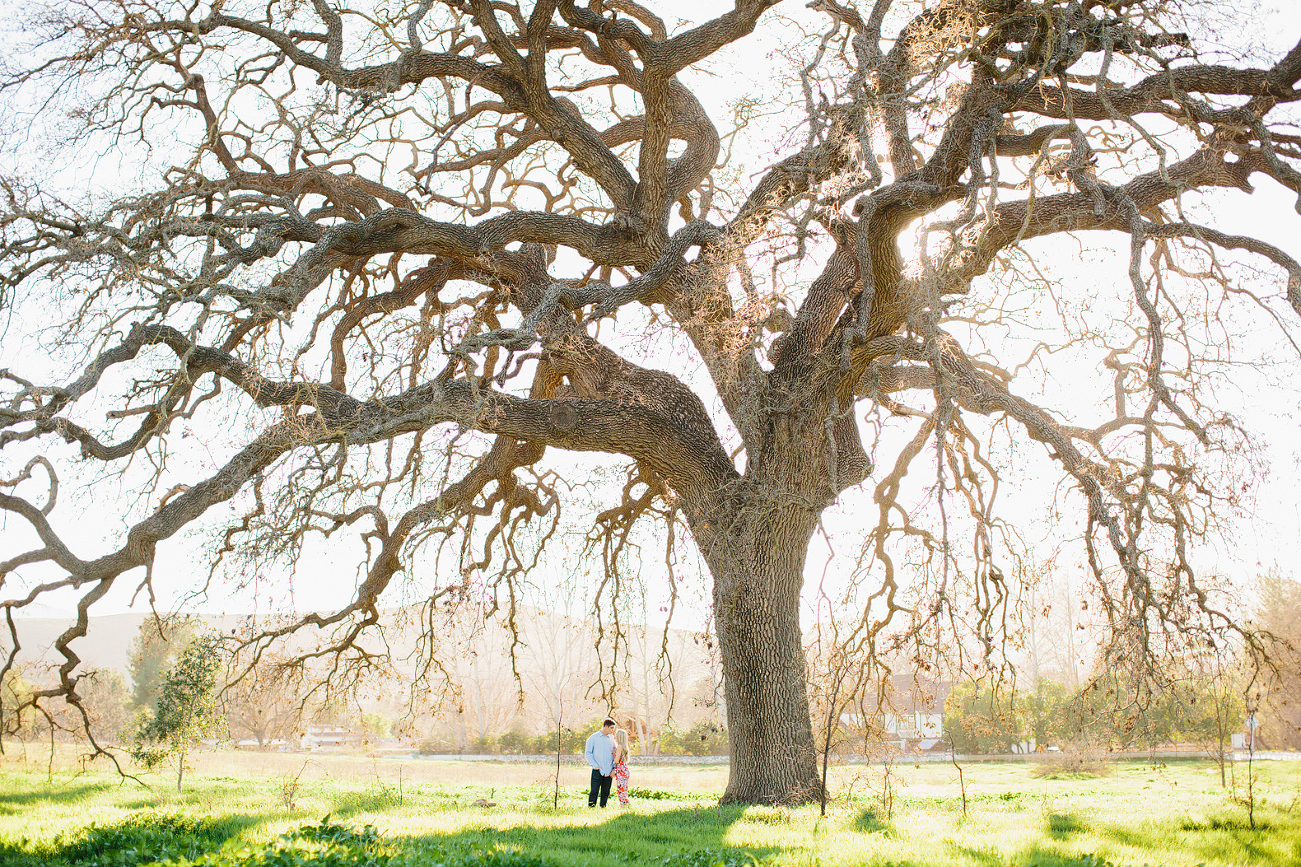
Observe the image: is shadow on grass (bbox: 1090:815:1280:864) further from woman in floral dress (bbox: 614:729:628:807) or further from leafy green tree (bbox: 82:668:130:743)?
leafy green tree (bbox: 82:668:130:743)

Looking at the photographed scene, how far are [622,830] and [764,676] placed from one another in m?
2.49

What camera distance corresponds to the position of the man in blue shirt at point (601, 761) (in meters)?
11.9

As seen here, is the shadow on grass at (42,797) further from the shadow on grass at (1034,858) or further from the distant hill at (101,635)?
the distant hill at (101,635)

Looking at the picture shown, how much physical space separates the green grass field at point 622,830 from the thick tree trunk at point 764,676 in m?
0.54

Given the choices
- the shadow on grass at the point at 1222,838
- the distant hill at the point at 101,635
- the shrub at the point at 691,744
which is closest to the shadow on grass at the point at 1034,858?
the shadow on grass at the point at 1222,838

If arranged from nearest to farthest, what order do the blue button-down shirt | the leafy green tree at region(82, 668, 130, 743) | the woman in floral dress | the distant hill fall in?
1. the blue button-down shirt
2. the woman in floral dress
3. the leafy green tree at region(82, 668, 130, 743)
4. the distant hill

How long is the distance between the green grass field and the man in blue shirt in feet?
2.32

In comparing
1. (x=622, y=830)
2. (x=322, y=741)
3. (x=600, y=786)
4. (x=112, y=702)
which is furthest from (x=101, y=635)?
(x=622, y=830)

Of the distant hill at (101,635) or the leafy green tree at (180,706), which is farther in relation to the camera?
the distant hill at (101,635)

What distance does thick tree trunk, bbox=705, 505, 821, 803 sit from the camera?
9.94 metres

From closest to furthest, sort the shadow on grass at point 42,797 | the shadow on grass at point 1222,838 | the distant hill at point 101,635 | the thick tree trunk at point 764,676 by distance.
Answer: the shadow on grass at point 1222,838, the thick tree trunk at point 764,676, the shadow on grass at point 42,797, the distant hill at point 101,635

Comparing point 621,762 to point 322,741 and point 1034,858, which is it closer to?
point 1034,858

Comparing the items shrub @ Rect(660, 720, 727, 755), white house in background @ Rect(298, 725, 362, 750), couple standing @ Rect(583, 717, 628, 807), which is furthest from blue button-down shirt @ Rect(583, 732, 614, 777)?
shrub @ Rect(660, 720, 727, 755)

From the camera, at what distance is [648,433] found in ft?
35.0
